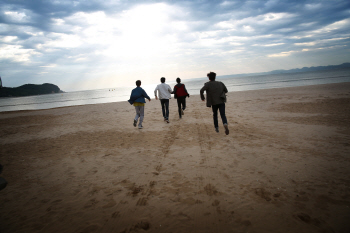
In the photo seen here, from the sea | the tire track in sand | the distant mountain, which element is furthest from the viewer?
the distant mountain

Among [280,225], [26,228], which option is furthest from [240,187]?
[26,228]

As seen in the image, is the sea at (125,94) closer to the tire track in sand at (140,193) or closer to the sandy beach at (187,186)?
the sandy beach at (187,186)

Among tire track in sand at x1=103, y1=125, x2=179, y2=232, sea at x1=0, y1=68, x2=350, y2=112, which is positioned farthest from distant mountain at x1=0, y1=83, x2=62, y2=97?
tire track in sand at x1=103, y1=125, x2=179, y2=232

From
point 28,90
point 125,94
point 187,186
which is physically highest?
point 28,90

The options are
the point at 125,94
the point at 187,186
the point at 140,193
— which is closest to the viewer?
the point at 140,193

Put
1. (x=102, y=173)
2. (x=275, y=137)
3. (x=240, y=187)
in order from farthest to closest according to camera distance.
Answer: (x=275, y=137), (x=102, y=173), (x=240, y=187)

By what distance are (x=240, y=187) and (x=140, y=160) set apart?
253cm

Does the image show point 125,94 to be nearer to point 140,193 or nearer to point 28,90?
point 140,193

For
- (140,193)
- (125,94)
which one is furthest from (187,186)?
(125,94)

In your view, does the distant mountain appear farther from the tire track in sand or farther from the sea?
the tire track in sand

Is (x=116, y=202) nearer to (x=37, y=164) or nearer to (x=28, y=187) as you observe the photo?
(x=28, y=187)

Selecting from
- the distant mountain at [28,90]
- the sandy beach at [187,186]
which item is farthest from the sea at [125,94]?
the distant mountain at [28,90]

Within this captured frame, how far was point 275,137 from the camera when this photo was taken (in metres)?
5.71

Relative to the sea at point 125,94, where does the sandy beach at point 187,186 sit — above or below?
below
